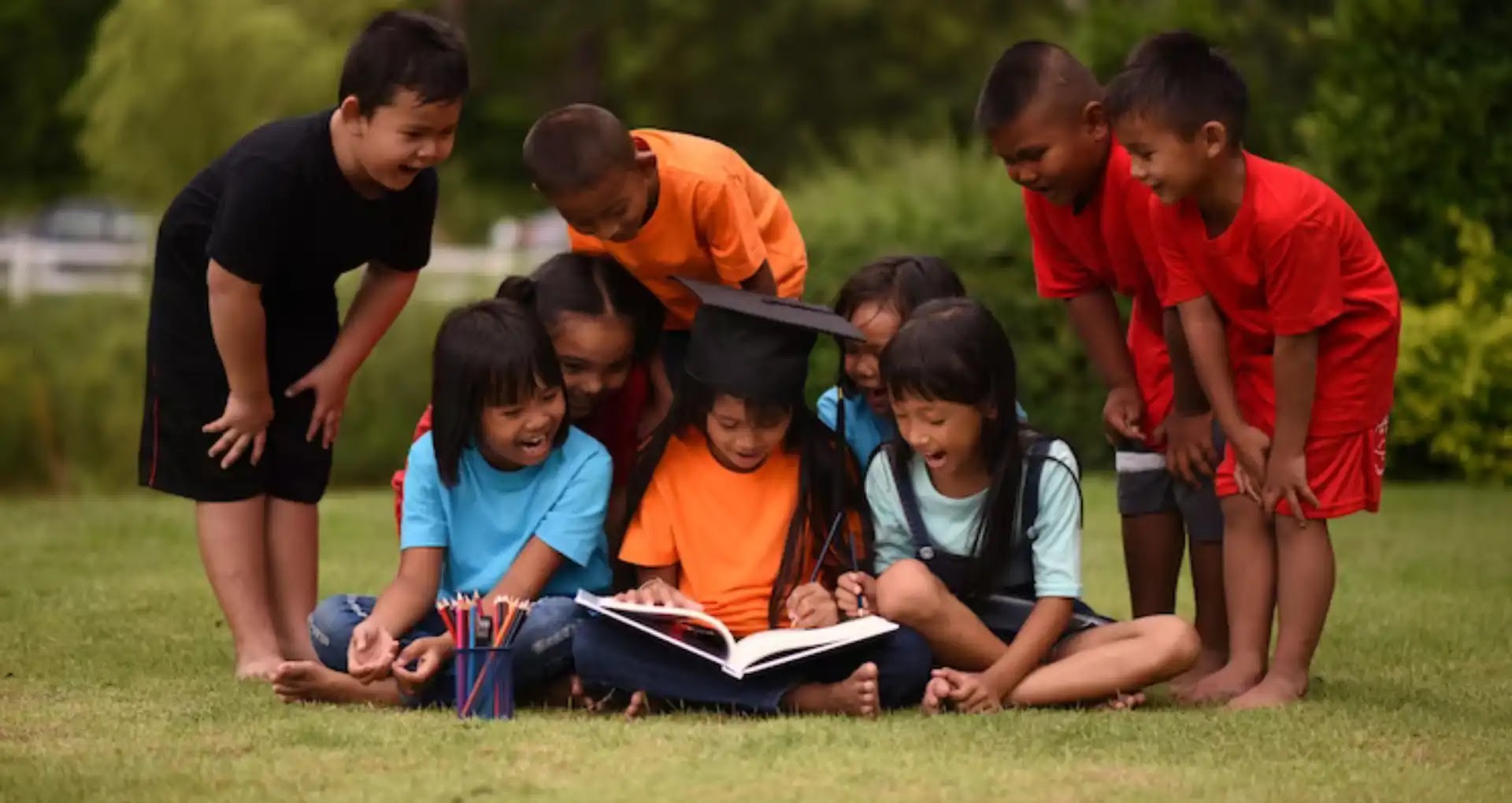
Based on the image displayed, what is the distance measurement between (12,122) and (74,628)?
25080 millimetres

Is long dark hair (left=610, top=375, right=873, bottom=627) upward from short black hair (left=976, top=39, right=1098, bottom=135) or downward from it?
downward

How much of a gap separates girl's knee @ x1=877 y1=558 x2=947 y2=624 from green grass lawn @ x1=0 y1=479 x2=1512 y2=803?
245 mm

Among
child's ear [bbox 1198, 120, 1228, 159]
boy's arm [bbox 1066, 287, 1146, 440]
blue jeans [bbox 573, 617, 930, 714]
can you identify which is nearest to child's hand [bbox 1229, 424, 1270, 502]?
boy's arm [bbox 1066, 287, 1146, 440]

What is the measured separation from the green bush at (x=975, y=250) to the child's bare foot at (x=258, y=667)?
647cm

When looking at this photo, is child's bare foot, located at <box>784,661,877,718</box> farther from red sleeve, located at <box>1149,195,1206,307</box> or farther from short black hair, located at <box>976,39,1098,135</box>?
short black hair, located at <box>976,39,1098,135</box>

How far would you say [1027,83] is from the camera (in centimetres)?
534

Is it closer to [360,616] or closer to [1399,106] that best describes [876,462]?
[360,616]

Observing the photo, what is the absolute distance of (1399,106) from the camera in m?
11.3

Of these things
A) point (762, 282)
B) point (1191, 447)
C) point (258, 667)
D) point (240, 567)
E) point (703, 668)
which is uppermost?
point (762, 282)

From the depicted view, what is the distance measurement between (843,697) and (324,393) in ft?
5.93

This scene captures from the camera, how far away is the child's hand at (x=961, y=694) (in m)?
4.80

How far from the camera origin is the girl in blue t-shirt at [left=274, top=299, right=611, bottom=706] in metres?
4.98

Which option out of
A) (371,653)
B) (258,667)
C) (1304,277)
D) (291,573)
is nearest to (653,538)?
(371,653)

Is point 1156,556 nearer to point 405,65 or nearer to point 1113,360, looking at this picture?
point 1113,360
